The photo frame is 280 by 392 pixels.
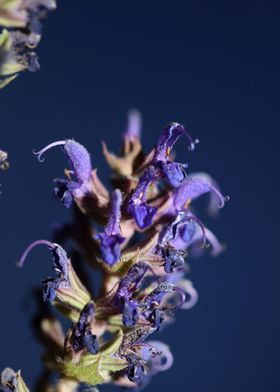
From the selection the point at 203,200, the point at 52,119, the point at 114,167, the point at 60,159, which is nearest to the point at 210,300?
the point at 203,200

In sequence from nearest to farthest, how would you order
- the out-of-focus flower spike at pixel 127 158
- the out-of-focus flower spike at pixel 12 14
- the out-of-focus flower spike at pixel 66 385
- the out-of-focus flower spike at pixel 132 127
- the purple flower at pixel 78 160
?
the out-of-focus flower spike at pixel 12 14 → the out-of-focus flower spike at pixel 66 385 → the purple flower at pixel 78 160 → the out-of-focus flower spike at pixel 127 158 → the out-of-focus flower spike at pixel 132 127

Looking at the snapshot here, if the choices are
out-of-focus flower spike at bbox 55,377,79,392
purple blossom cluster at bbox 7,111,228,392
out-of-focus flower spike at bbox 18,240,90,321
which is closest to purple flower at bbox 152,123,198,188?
purple blossom cluster at bbox 7,111,228,392

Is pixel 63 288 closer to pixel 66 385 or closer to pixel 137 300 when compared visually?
pixel 137 300

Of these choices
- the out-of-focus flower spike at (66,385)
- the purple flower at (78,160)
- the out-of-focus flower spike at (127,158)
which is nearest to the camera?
the out-of-focus flower spike at (66,385)

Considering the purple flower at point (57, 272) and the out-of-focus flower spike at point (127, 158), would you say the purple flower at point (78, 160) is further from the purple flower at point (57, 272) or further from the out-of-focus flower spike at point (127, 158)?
the purple flower at point (57, 272)

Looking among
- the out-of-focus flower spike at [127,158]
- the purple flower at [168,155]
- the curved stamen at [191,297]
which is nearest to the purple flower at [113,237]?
the purple flower at [168,155]

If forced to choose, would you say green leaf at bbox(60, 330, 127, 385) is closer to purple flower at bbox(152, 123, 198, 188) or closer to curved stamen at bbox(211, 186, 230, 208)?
purple flower at bbox(152, 123, 198, 188)

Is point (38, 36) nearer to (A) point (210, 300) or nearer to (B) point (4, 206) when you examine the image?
(B) point (4, 206)
